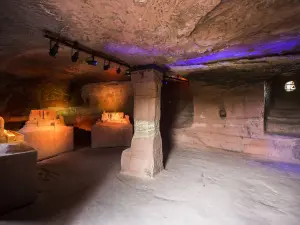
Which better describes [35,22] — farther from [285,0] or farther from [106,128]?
[106,128]

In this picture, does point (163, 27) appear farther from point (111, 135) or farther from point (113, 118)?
point (113, 118)

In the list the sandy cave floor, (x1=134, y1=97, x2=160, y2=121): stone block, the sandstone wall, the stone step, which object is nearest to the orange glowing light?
the sandstone wall

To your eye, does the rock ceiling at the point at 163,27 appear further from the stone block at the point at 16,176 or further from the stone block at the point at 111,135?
the stone block at the point at 111,135

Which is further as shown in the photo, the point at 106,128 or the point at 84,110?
the point at 84,110

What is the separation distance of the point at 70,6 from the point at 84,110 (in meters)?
9.23

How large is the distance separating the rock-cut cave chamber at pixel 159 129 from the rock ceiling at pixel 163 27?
21mm

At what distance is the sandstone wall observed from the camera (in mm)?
6568

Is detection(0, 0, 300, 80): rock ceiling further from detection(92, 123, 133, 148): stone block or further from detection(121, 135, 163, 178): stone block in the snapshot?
detection(92, 123, 133, 148): stone block

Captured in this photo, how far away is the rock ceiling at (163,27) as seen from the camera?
2299mm

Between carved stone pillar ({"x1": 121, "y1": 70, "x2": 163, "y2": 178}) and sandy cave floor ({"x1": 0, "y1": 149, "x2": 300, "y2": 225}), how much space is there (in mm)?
339

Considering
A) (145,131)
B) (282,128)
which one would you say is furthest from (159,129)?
(282,128)

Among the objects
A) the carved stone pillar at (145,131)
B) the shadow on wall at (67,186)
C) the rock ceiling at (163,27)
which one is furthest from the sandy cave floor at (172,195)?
the rock ceiling at (163,27)

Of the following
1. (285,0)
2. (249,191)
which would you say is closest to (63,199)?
(249,191)

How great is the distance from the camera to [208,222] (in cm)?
308
